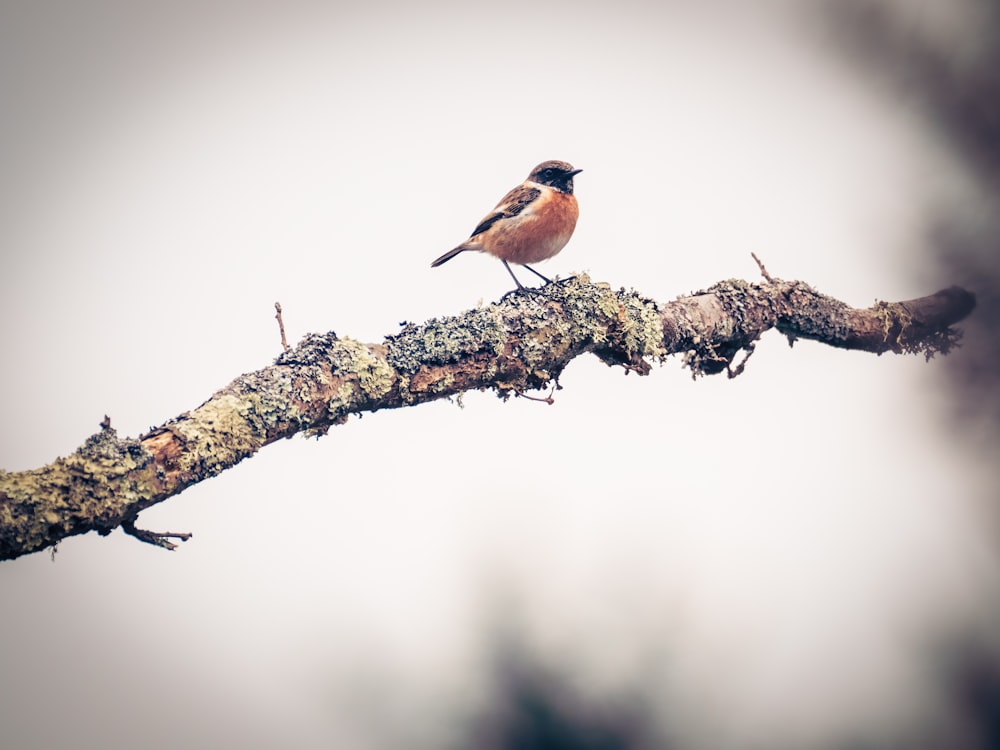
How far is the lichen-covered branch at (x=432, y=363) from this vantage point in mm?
2701

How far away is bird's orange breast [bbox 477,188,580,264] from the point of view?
6375 millimetres

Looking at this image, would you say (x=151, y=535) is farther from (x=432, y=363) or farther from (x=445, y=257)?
(x=445, y=257)

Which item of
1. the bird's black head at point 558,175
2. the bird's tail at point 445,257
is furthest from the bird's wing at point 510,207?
the bird's black head at point 558,175

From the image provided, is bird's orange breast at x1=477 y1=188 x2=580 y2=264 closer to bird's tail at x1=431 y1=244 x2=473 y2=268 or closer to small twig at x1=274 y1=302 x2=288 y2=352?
bird's tail at x1=431 y1=244 x2=473 y2=268

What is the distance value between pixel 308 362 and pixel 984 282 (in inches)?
104

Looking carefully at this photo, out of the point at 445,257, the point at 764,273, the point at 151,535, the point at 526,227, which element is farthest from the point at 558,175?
the point at 151,535

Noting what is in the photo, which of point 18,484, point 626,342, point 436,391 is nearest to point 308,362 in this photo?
point 436,391

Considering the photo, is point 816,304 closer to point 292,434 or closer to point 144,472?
point 292,434

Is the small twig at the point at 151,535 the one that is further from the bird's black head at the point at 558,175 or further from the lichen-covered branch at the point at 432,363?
the bird's black head at the point at 558,175

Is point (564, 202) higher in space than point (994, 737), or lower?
higher

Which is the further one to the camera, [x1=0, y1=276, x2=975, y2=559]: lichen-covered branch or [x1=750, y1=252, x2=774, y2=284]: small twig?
[x1=750, y1=252, x2=774, y2=284]: small twig

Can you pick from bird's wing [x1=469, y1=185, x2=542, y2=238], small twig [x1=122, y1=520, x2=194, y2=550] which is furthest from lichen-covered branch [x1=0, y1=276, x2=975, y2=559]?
bird's wing [x1=469, y1=185, x2=542, y2=238]

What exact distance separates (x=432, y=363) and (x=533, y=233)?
2.87m

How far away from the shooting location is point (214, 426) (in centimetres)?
313
